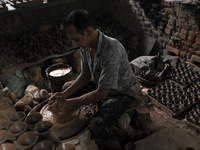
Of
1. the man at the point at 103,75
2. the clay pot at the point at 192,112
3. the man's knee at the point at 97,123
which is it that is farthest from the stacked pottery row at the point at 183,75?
the man's knee at the point at 97,123

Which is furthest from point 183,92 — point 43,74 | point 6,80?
point 6,80

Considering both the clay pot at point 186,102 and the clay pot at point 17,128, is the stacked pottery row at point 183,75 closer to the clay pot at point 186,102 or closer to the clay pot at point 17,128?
the clay pot at point 186,102

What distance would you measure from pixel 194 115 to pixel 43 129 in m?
3.06

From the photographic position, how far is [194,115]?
3557mm

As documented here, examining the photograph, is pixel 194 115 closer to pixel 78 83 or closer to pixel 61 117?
pixel 78 83

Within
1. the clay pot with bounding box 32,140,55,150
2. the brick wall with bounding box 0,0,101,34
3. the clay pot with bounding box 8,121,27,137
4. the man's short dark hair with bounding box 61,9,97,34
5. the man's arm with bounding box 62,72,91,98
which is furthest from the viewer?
the brick wall with bounding box 0,0,101,34

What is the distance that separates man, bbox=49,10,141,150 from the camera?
2201 millimetres

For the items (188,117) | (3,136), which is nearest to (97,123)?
(3,136)

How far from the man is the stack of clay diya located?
0.84m

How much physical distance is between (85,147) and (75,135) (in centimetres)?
23

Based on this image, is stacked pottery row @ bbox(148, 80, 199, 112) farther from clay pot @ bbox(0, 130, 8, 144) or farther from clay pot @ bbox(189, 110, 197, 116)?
clay pot @ bbox(0, 130, 8, 144)

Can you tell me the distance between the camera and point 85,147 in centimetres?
269

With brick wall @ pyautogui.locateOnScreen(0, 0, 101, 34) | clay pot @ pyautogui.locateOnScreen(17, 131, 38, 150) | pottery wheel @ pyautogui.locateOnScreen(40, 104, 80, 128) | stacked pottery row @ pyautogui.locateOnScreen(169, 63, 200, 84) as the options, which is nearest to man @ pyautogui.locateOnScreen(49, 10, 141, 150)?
pottery wheel @ pyautogui.locateOnScreen(40, 104, 80, 128)

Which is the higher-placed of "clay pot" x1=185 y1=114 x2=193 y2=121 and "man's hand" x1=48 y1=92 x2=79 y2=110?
"man's hand" x1=48 y1=92 x2=79 y2=110
